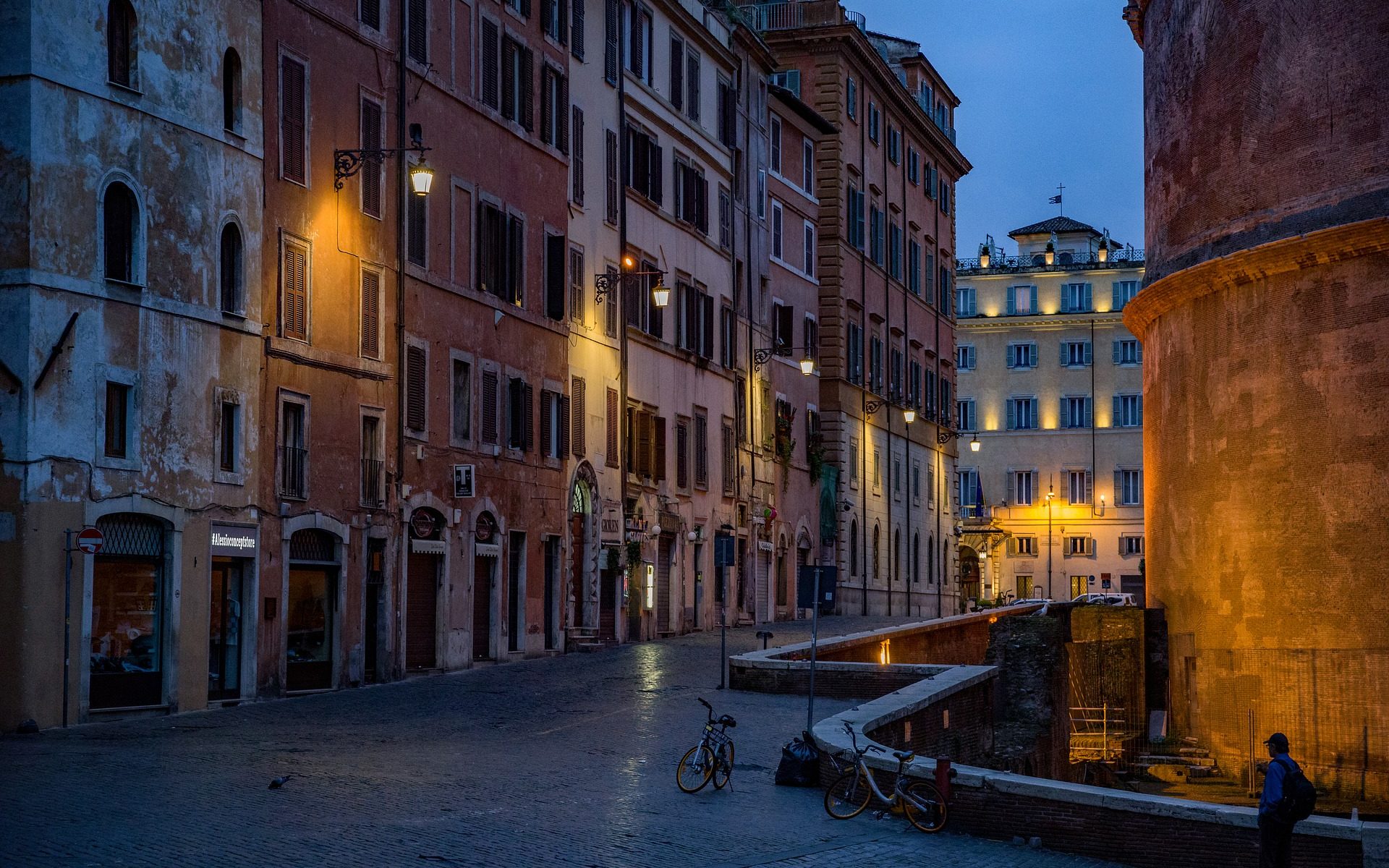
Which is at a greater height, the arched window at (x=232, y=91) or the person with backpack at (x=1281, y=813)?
the arched window at (x=232, y=91)

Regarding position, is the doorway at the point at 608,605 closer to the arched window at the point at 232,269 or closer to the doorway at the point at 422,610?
the doorway at the point at 422,610

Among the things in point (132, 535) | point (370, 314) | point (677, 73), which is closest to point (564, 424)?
point (370, 314)

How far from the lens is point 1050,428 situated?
3765 inches

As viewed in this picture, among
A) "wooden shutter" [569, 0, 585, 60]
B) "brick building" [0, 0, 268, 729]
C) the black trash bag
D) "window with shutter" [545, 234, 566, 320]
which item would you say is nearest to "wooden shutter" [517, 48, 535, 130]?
"wooden shutter" [569, 0, 585, 60]

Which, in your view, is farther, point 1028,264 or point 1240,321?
point 1028,264

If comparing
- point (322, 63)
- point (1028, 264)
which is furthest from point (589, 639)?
point (1028, 264)

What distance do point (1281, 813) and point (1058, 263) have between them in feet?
282

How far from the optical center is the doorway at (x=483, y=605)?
36.1 metres

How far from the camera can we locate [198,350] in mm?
27203

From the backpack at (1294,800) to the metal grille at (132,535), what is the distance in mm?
15648

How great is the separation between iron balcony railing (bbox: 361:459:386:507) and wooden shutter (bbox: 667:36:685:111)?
18155 mm

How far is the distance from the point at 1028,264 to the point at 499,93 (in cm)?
6489

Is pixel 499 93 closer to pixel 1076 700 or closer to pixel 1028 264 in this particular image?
pixel 1076 700

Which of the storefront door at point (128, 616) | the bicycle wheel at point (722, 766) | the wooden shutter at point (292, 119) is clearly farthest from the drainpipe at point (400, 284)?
the bicycle wheel at point (722, 766)
